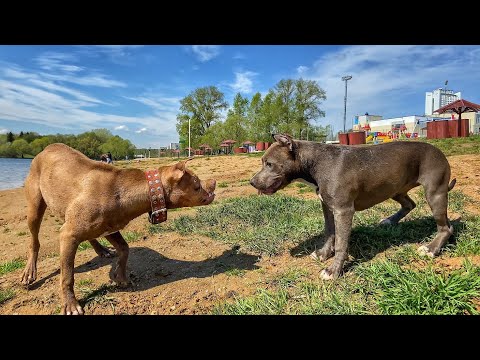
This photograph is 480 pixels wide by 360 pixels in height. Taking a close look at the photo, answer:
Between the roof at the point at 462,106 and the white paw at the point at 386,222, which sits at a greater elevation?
the roof at the point at 462,106

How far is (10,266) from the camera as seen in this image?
5.67m

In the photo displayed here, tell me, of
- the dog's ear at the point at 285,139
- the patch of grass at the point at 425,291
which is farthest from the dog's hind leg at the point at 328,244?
the dog's ear at the point at 285,139

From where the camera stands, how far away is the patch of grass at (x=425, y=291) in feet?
10.1

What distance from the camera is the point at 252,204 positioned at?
7793mm

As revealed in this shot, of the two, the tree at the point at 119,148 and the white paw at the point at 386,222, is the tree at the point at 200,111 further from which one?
the white paw at the point at 386,222

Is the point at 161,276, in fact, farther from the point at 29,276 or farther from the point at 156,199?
the point at 29,276

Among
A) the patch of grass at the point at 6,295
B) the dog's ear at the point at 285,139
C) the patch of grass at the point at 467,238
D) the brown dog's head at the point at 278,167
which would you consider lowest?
the patch of grass at the point at 6,295

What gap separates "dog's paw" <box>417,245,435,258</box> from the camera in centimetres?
440

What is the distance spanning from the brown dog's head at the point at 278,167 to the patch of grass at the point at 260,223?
1.28m

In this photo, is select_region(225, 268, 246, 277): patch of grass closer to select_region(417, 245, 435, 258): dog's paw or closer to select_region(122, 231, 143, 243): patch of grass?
select_region(417, 245, 435, 258): dog's paw

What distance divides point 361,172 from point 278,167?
121 cm

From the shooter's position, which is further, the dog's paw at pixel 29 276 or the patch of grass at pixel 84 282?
the dog's paw at pixel 29 276

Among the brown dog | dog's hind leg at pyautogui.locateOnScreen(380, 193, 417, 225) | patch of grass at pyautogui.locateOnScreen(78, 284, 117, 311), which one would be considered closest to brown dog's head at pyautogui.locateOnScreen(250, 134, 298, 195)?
the brown dog

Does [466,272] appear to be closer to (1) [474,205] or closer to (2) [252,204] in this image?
(1) [474,205]
